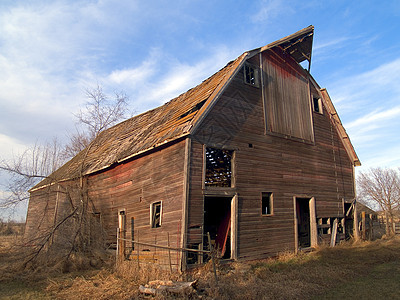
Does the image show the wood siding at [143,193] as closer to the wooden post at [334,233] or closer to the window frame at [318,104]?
the wooden post at [334,233]

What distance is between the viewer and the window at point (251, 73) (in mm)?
13664

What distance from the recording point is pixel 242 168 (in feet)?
39.4

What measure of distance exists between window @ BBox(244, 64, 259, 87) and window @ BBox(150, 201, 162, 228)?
6.73 m

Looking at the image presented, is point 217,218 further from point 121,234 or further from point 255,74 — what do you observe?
point 255,74

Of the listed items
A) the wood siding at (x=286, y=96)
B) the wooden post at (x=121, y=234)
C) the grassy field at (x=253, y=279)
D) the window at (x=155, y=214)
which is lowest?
the grassy field at (x=253, y=279)

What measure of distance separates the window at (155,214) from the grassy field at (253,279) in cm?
168

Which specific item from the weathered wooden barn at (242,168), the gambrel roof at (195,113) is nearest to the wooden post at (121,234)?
the weathered wooden barn at (242,168)

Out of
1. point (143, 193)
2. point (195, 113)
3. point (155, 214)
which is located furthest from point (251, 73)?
point (155, 214)

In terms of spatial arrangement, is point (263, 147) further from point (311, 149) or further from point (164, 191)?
point (164, 191)

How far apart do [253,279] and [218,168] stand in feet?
23.8

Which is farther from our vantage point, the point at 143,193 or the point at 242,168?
the point at 143,193

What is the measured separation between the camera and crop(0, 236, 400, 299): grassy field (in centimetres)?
799

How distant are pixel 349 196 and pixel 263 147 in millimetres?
7523

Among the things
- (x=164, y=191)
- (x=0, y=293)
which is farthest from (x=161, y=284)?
(x=0, y=293)
